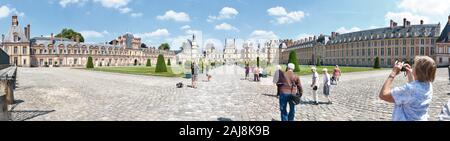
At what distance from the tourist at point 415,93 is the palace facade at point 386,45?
2404 inches

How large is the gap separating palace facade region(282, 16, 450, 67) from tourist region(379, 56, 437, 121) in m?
61.1

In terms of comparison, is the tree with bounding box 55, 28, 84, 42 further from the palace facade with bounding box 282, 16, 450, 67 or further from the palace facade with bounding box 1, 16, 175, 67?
the palace facade with bounding box 282, 16, 450, 67

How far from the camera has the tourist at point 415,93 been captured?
2398mm

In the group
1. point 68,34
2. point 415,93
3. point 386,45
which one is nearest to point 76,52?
point 68,34

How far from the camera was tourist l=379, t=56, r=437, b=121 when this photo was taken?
240 cm

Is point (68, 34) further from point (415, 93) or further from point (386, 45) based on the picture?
point (386, 45)

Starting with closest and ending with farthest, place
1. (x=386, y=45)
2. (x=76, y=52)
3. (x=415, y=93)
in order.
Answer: (x=415, y=93)
(x=386, y=45)
(x=76, y=52)

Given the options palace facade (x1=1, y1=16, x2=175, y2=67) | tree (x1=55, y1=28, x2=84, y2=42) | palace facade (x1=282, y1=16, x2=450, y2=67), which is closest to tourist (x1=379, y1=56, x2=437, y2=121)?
palace facade (x1=1, y1=16, x2=175, y2=67)

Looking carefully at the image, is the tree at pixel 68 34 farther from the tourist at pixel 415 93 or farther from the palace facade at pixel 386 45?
the tourist at pixel 415 93

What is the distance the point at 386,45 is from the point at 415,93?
7936 cm

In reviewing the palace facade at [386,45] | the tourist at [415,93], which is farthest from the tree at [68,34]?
the tourist at [415,93]

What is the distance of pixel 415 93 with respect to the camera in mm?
2484

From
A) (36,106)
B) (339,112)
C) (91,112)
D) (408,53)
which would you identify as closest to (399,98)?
(339,112)
